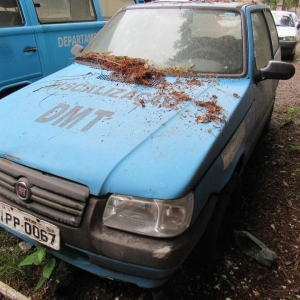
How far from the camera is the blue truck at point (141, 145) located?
1.62 m

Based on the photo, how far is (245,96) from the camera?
2.50m

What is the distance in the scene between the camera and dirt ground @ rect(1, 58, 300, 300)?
2.14m

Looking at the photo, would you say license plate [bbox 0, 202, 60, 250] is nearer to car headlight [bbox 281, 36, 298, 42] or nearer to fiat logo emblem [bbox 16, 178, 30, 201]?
fiat logo emblem [bbox 16, 178, 30, 201]

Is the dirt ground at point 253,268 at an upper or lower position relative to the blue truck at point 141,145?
lower

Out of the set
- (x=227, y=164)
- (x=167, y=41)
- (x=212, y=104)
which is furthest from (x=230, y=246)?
(x=167, y=41)

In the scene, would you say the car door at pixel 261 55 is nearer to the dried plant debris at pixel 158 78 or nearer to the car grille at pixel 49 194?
the dried plant debris at pixel 158 78

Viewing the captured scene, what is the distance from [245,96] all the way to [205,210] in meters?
1.11

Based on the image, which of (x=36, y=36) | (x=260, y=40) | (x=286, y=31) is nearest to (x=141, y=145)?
(x=260, y=40)

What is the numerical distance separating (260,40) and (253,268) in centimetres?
221

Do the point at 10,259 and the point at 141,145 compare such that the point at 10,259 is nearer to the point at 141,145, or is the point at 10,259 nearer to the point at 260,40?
the point at 141,145

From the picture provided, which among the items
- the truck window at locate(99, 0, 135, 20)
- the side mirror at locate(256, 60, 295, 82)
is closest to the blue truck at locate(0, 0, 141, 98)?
the truck window at locate(99, 0, 135, 20)

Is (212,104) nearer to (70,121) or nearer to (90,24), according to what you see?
(70,121)

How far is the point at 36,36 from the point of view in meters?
4.07

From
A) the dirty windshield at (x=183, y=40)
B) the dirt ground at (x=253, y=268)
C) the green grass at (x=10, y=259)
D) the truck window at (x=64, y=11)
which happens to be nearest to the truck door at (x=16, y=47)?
the truck window at (x=64, y=11)
